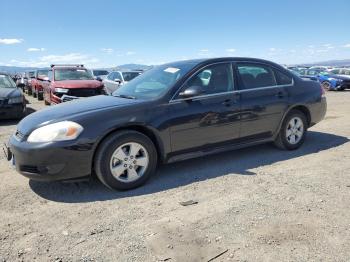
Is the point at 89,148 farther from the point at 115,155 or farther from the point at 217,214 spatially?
the point at 217,214

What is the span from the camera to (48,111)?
191 inches

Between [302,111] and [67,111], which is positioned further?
[302,111]

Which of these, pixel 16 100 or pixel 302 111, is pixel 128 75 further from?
pixel 302 111

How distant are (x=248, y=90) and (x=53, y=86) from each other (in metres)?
8.80

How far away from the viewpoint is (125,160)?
446 centimetres

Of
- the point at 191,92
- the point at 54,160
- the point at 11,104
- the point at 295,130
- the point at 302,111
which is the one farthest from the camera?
the point at 11,104

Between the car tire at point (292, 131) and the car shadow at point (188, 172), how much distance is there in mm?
122

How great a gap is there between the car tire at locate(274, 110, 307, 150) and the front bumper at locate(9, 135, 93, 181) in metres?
3.29

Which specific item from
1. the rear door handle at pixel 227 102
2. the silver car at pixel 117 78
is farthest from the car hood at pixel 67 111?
the silver car at pixel 117 78

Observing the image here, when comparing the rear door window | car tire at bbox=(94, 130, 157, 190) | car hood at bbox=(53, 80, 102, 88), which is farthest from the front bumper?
car hood at bbox=(53, 80, 102, 88)

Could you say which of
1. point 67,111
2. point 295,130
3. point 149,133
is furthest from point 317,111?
point 67,111

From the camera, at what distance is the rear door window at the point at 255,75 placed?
223 inches

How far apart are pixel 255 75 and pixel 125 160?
103 inches

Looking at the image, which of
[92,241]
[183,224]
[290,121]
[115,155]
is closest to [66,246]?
[92,241]
